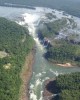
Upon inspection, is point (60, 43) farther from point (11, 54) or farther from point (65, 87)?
point (65, 87)

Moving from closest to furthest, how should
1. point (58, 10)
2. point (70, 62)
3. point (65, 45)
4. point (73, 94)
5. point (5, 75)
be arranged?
point (73, 94)
point (5, 75)
point (70, 62)
point (65, 45)
point (58, 10)

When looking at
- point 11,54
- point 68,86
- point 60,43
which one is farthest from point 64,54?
point 68,86

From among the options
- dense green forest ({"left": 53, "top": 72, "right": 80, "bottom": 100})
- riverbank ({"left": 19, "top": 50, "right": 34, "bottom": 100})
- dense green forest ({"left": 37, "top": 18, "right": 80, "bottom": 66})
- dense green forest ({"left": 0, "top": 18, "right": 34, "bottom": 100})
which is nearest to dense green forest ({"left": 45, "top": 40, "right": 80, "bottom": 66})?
dense green forest ({"left": 37, "top": 18, "right": 80, "bottom": 66})

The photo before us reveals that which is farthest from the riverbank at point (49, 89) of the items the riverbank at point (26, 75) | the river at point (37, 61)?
the riverbank at point (26, 75)

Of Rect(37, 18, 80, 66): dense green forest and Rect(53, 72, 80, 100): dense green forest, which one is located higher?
Rect(53, 72, 80, 100): dense green forest

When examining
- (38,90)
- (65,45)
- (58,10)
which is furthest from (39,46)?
(58,10)

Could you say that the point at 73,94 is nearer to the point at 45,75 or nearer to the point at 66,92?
the point at 66,92

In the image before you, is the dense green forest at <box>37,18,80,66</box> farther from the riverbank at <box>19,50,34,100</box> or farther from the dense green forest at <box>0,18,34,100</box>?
the dense green forest at <box>0,18,34,100</box>
